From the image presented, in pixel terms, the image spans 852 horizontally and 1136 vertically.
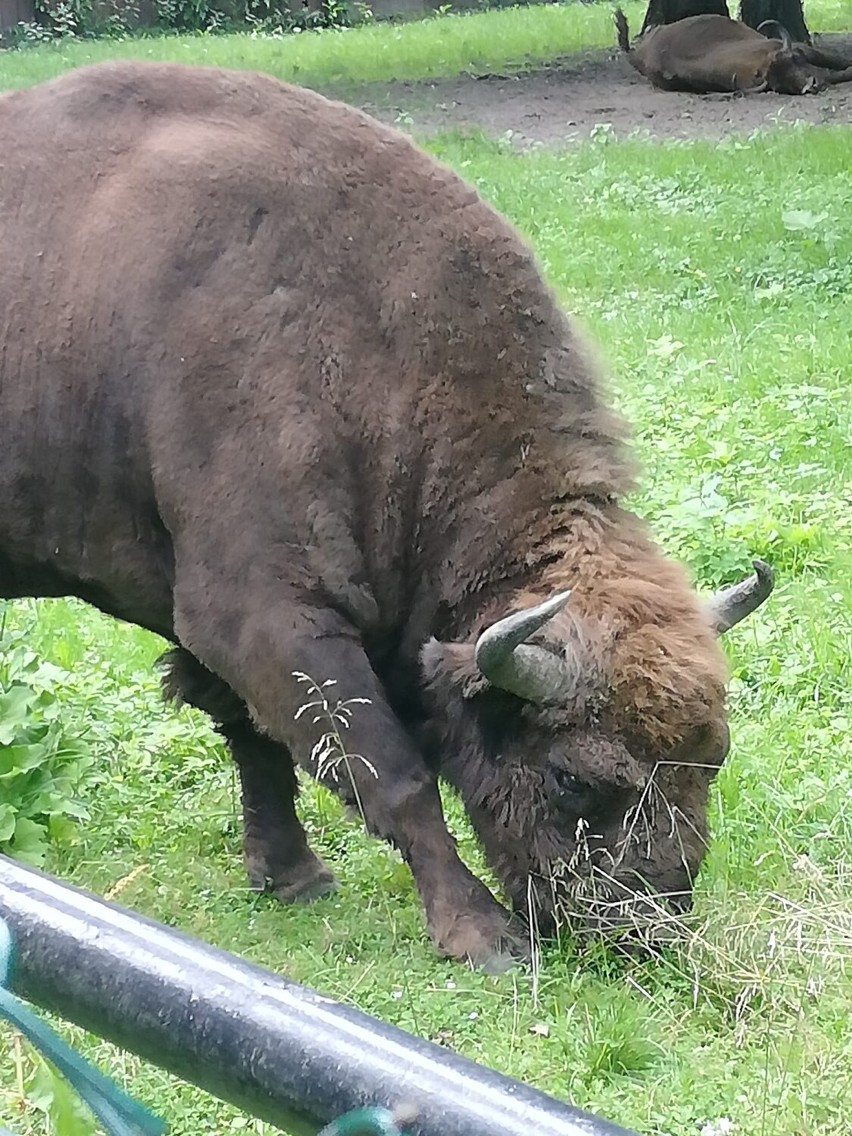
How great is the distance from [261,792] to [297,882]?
297mm

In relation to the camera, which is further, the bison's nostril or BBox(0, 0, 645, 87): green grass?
BBox(0, 0, 645, 87): green grass

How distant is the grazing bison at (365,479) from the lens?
4012 millimetres

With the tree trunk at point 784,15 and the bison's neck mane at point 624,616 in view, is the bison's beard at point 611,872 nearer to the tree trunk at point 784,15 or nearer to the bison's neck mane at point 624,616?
the bison's neck mane at point 624,616

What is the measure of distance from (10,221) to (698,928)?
2.63m

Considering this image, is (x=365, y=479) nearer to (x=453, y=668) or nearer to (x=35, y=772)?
(x=453, y=668)

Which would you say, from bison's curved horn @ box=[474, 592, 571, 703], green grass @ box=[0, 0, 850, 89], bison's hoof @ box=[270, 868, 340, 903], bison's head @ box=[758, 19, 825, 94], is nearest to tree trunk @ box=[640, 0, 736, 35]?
green grass @ box=[0, 0, 850, 89]

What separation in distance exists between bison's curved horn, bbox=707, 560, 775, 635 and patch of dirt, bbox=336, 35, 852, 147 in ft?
37.9

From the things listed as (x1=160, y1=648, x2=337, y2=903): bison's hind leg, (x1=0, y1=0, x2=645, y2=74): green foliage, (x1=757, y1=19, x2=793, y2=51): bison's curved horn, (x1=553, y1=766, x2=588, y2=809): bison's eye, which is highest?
(x1=553, y1=766, x2=588, y2=809): bison's eye

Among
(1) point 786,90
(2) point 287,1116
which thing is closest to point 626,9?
(1) point 786,90

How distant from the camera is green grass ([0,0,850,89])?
66.2 ft

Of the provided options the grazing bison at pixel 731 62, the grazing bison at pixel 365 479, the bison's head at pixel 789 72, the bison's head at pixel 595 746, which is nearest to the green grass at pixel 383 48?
the grazing bison at pixel 731 62

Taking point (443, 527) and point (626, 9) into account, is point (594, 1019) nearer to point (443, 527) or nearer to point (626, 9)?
point (443, 527)

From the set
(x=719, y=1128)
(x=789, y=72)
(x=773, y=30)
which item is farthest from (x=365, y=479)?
(x=773, y=30)

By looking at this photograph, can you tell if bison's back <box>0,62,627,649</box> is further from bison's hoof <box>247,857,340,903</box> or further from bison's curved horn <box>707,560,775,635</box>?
bison's hoof <box>247,857,340,903</box>
